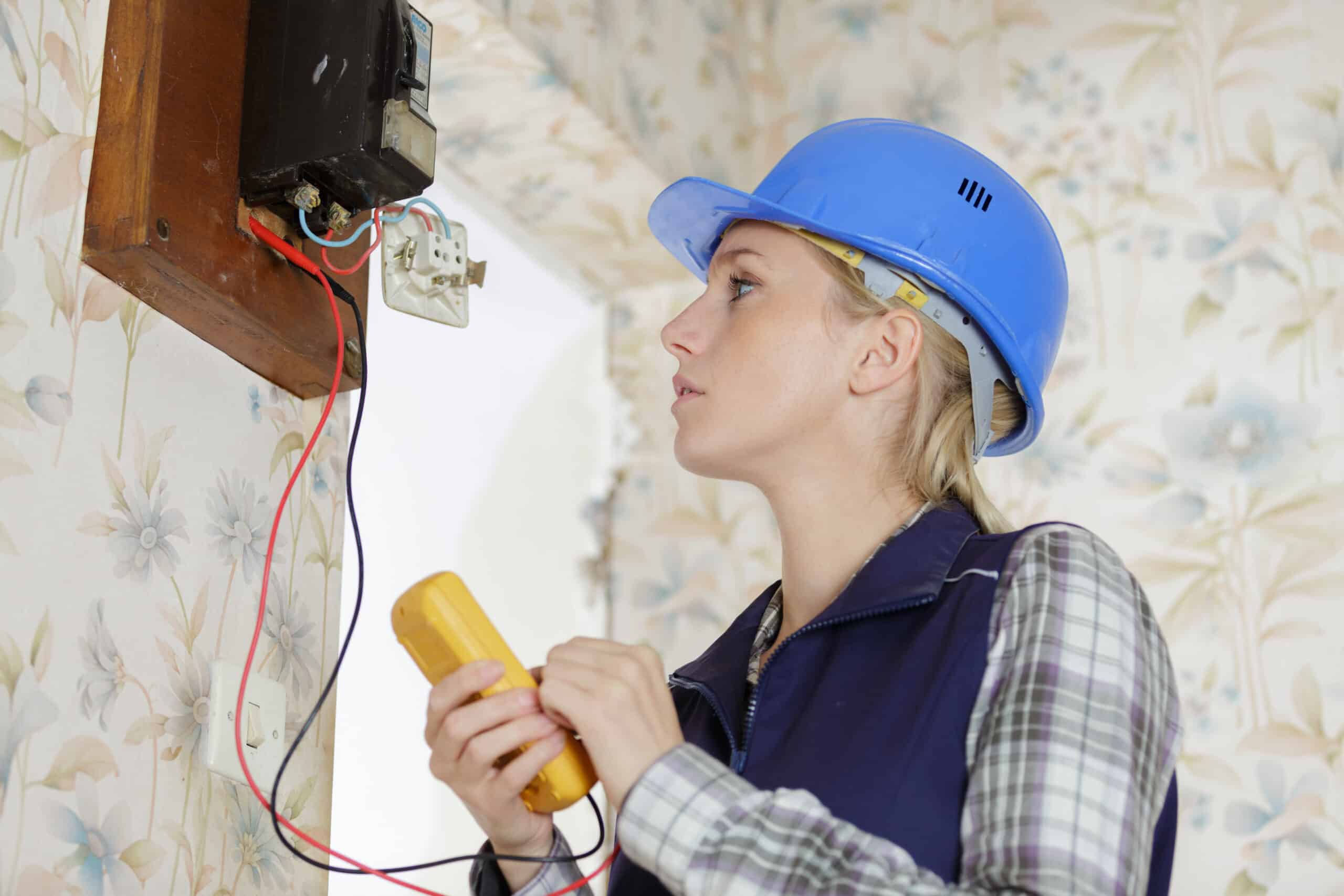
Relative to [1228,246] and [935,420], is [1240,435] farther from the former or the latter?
[935,420]

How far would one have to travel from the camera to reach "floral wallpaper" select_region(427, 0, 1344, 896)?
6.15 feet

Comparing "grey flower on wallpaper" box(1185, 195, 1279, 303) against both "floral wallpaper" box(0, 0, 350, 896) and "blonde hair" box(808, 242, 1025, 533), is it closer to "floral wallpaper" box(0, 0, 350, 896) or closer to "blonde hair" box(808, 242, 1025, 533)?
"blonde hair" box(808, 242, 1025, 533)

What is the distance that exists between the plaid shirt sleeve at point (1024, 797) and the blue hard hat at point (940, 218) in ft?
1.26

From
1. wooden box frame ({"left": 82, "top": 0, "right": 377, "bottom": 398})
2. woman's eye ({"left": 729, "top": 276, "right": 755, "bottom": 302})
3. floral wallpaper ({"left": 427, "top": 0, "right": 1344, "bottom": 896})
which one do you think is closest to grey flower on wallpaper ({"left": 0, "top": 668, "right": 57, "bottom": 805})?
wooden box frame ({"left": 82, "top": 0, "right": 377, "bottom": 398})

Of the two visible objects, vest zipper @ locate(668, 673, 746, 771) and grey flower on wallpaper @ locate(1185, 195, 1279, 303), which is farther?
grey flower on wallpaper @ locate(1185, 195, 1279, 303)

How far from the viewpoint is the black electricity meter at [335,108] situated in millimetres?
1178

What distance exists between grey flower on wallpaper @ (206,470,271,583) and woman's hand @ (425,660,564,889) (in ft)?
1.17

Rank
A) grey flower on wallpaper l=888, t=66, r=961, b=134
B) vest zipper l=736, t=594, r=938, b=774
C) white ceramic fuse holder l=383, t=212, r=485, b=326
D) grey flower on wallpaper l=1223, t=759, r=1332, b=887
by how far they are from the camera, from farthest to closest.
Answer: grey flower on wallpaper l=888, t=66, r=961, b=134 < grey flower on wallpaper l=1223, t=759, r=1332, b=887 < white ceramic fuse holder l=383, t=212, r=485, b=326 < vest zipper l=736, t=594, r=938, b=774

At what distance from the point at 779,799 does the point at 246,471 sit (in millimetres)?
682

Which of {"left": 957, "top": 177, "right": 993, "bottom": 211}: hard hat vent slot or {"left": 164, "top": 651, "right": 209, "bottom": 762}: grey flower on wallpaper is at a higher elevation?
{"left": 957, "top": 177, "right": 993, "bottom": 211}: hard hat vent slot

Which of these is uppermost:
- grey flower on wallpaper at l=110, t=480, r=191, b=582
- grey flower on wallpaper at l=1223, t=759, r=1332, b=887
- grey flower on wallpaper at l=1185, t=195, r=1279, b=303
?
grey flower on wallpaper at l=1185, t=195, r=1279, b=303

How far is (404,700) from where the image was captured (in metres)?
1.74

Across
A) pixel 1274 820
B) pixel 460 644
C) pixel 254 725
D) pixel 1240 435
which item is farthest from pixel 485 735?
pixel 1240 435

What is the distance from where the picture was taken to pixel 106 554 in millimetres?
1065
